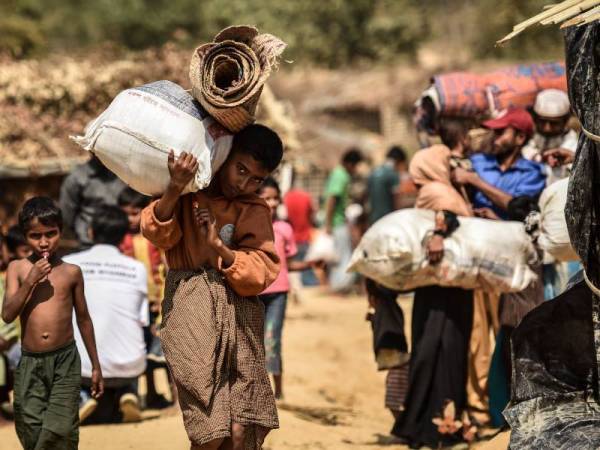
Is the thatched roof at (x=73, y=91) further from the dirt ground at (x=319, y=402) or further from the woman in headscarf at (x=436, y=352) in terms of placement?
the woman in headscarf at (x=436, y=352)

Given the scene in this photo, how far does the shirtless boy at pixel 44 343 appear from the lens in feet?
17.4

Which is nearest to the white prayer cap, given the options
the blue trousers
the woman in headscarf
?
the woman in headscarf

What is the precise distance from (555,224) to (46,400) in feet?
9.42

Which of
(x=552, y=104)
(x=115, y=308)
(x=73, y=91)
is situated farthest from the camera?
(x=73, y=91)

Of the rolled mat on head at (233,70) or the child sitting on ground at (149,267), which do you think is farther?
the child sitting on ground at (149,267)

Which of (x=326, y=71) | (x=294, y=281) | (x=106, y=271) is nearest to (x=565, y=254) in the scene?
(x=106, y=271)

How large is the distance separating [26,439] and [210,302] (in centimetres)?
→ 138

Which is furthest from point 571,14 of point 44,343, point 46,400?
point 46,400

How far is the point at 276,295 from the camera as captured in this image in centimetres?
782

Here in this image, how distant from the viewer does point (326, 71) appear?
33344 mm

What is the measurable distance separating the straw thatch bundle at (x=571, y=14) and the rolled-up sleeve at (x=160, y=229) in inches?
63.4

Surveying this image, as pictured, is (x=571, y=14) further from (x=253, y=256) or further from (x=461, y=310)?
(x=461, y=310)

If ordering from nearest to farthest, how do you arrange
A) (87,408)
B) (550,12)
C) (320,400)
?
(550,12) → (87,408) → (320,400)

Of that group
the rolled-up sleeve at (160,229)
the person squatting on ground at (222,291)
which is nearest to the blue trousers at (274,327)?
the person squatting on ground at (222,291)
